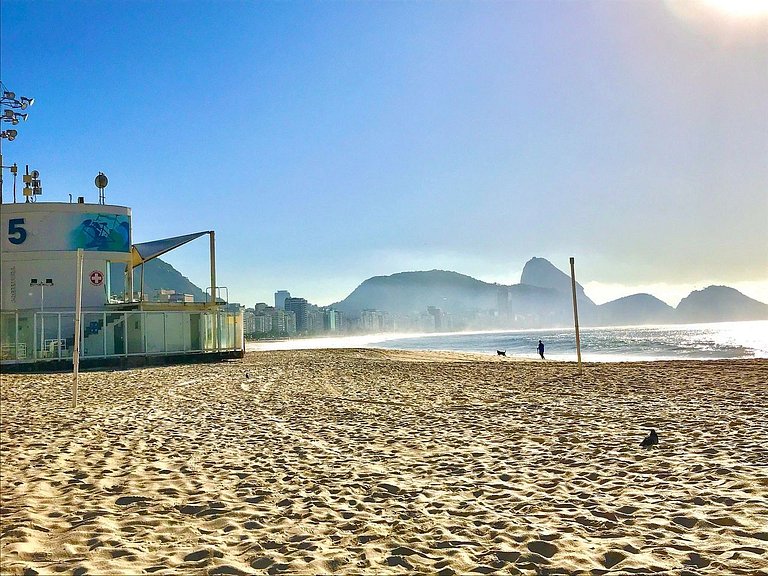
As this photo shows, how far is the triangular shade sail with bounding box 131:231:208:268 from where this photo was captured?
31828 millimetres

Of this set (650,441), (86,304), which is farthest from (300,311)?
(650,441)

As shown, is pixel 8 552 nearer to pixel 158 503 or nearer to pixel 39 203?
pixel 158 503

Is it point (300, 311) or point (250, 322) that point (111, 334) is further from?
point (300, 311)

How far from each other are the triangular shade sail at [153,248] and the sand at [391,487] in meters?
21.8

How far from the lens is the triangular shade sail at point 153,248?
31.8 m

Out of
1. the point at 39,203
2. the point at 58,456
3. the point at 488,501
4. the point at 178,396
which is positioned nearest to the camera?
the point at 488,501

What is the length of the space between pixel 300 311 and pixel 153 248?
518 ft

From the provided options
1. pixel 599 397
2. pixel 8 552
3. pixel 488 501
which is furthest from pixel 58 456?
pixel 599 397

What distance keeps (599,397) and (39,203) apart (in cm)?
2870

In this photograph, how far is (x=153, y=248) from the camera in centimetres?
3250

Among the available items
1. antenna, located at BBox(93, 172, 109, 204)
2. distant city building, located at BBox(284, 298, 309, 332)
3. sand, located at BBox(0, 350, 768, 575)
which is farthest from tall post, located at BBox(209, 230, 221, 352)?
distant city building, located at BBox(284, 298, 309, 332)

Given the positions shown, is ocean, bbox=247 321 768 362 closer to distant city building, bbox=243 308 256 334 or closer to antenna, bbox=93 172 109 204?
antenna, bbox=93 172 109 204

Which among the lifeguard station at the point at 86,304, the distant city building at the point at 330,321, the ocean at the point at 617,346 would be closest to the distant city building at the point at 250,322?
→ the distant city building at the point at 330,321

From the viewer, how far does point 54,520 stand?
14.1ft
